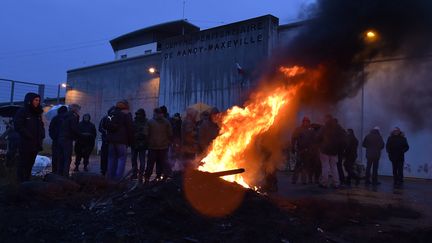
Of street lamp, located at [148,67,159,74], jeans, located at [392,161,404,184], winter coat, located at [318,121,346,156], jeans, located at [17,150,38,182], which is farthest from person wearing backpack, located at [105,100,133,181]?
street lamp, located at [148,67,159,74]

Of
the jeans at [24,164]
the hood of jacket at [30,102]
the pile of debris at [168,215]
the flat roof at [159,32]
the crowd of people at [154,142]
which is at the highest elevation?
the flat roof at [159,32]

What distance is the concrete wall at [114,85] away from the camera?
2338 cm

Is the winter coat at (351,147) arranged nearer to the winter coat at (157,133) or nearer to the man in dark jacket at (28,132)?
the winter coat at (157,133)

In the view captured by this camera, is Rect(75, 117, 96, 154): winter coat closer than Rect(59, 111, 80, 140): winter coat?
No

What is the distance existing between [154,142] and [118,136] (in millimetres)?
958

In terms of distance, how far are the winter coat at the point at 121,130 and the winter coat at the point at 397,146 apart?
24.3ft

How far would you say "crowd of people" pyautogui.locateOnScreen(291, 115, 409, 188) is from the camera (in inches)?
450

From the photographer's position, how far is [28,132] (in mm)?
8461

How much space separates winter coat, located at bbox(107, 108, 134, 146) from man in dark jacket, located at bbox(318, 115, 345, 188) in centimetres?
500

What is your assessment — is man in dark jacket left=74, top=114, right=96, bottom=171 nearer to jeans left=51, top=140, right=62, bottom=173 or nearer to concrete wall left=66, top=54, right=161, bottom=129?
jeans left=51, top=140, right=62, bottom=173

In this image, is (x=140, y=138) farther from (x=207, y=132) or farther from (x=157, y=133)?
(x=207, y=132)

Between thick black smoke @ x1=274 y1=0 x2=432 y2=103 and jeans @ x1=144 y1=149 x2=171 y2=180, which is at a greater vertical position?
thick black smoke @ x1=274 y1=0 x2=432 y2=103

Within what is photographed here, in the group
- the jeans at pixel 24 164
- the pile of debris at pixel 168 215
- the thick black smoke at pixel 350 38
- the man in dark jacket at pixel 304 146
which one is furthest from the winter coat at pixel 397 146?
the jeans at pixel 24 164

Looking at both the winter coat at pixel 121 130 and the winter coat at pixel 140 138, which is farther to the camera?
the winter coat at pixel 140 138
